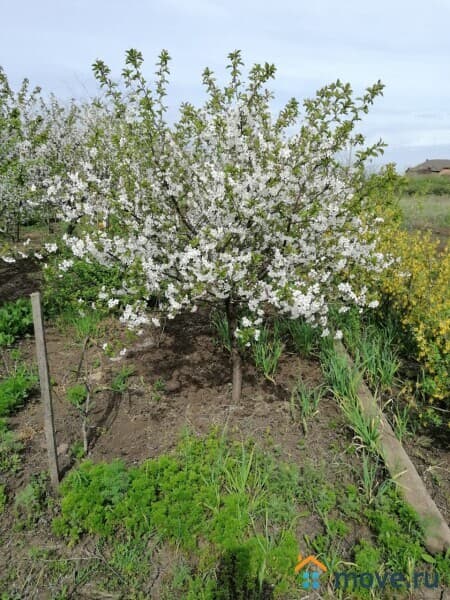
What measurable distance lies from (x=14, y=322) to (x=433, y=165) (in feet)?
175

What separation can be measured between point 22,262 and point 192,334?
5.29 meters

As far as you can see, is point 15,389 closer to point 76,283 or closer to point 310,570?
point 76,283

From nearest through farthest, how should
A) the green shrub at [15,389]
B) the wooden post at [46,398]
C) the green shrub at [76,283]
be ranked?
the wooden post at [46,398] < the green shrub at [15,389] < the green shrub at [76,283]

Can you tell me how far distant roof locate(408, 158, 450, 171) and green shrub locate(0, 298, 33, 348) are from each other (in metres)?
47.8

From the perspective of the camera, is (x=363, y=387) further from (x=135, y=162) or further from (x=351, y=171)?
(x=135, y=162)

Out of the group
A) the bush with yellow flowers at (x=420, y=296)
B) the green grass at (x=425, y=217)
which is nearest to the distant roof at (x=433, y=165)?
the green grass at (x=425, y=217)

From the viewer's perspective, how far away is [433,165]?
48125 mm

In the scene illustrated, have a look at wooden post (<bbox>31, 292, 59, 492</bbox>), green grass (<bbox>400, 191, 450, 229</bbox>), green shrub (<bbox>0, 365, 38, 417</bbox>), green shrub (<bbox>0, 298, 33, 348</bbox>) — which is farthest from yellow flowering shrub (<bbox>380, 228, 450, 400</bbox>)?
green grass (<bbox>400, 191, 450, 229</bbox>)

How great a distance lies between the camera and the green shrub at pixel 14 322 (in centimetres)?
537

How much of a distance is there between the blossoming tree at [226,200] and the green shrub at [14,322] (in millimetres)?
2674

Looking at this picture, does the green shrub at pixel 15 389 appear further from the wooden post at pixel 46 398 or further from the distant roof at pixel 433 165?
the distant roof at pixel 433 165

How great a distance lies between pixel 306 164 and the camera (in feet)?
11.3

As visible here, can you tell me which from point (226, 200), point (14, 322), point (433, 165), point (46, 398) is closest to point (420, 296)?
point (226, 200)

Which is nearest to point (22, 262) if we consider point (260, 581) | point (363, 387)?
point (363, 387)
